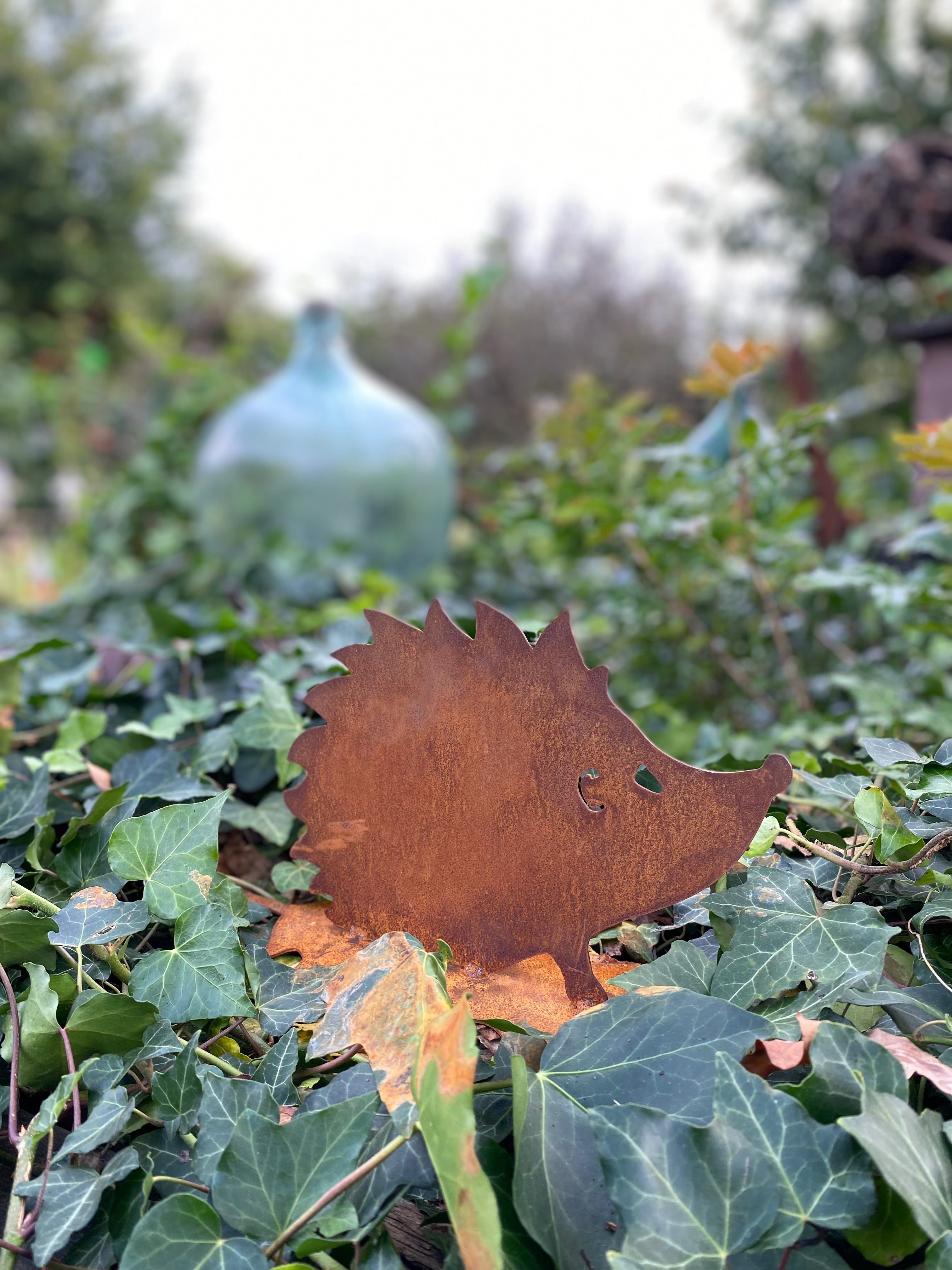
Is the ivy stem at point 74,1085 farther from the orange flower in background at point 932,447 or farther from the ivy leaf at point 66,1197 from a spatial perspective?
the orange flower in background at point 932,447

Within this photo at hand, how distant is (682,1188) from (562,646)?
0.29m

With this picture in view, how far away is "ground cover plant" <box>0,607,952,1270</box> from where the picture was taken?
1.35ft

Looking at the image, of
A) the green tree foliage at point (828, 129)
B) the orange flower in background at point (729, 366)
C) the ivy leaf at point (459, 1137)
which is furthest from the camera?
the green tree foliage at point (828, 129)

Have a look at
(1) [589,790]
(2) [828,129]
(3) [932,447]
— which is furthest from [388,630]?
(2) [828,129]

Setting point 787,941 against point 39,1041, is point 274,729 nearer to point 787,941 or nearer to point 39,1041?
point 39,1041

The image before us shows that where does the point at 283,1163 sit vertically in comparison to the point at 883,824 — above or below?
below

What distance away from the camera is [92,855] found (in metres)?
0.66

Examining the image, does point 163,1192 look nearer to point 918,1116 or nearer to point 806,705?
point 918,1116

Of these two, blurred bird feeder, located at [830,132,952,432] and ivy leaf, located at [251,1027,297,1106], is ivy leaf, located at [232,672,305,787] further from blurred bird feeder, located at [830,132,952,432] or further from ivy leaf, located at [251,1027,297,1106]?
blurred bird feeder, located at [830,132,952,432]

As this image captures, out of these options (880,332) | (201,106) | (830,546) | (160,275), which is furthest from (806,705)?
(201,106)

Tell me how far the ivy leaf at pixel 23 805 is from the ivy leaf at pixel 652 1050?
42 centimetres

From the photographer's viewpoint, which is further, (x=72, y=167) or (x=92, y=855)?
(x=72, y=167)

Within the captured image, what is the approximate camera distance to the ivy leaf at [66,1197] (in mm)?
422

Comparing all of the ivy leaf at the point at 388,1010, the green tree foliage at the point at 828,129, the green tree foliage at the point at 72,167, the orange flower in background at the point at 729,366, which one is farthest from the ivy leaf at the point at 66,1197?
the green tree foliage at the point at 72,167
